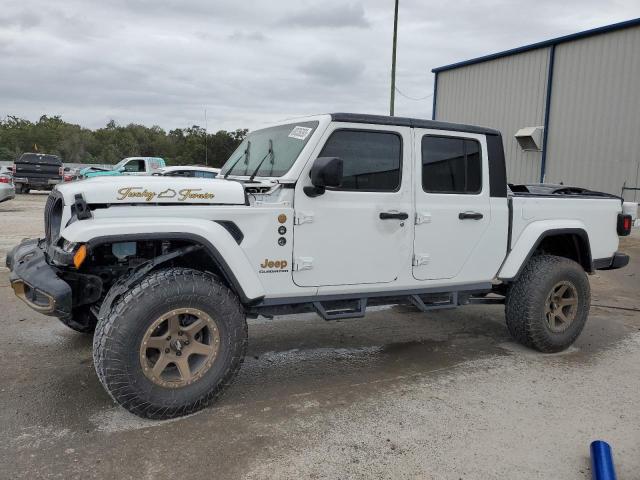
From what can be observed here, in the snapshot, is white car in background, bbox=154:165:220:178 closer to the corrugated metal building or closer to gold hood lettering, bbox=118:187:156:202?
gold hood lettering, bbox=118:187:156:202

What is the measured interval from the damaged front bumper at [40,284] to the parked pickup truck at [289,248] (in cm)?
1

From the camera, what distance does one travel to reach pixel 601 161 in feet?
51.0

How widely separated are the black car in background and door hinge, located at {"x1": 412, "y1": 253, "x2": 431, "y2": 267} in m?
20.9

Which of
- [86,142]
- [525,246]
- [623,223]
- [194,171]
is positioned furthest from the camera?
[86,142]

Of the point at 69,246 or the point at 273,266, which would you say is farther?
the point at 273,266

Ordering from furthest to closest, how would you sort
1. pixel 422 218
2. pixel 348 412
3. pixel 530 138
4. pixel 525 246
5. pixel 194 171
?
pixel 530 138
pixel 194 171
pixel 525 246
pixel 422 218
pixel 348 412

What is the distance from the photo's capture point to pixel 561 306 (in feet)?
16.1

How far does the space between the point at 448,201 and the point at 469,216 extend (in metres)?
Answer: 0.22

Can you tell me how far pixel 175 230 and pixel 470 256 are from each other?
2427mm

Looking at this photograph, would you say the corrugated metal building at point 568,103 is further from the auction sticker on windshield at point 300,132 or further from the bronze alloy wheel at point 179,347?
the bronze alloy wheel at point 179,347

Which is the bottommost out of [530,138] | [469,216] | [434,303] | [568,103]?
[434,303]

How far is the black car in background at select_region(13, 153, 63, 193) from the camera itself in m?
21.6

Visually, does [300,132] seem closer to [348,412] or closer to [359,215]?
[359,215]

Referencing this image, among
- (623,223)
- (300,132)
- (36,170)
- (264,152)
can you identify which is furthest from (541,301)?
(36,170)
